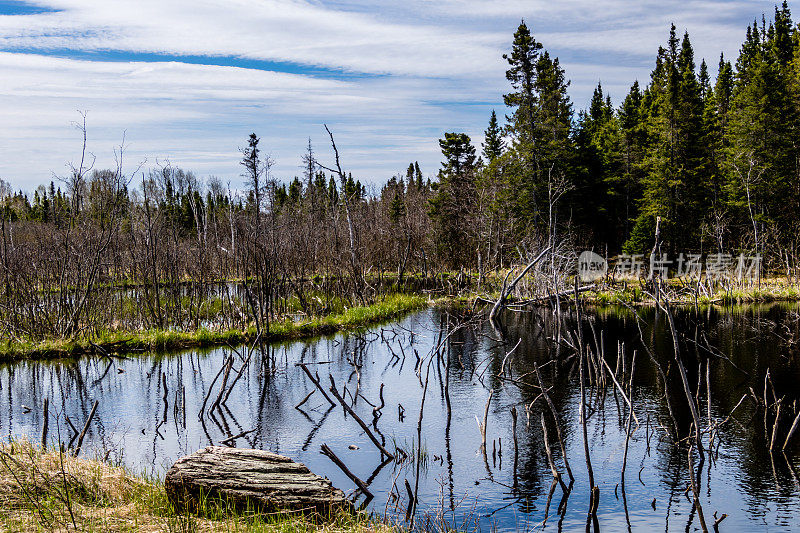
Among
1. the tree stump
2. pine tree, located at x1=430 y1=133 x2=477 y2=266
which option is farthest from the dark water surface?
pine tree, located at x1=430 y1=133 x2=477 y2=266

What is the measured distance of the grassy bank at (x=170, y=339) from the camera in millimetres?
19875

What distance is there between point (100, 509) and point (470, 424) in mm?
7450

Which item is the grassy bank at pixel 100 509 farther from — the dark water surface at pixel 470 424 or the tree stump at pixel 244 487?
the dark water surface at pixel 470 424

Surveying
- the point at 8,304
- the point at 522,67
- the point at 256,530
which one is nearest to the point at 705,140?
the point at 522,67

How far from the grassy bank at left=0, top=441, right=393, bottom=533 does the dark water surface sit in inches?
55.2

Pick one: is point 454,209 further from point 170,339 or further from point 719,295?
point 170,339

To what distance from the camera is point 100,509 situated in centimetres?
756

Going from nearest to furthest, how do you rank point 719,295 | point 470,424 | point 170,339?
point 470,424, point 170,339, point 719,295

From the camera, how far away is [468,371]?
18.1 meters

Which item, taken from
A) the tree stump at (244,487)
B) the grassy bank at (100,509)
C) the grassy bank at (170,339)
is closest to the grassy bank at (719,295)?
the grassy bank at (170,339)

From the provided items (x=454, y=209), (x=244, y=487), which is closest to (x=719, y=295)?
(x=454, y=209)

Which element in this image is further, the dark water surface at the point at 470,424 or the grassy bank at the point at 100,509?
the dark water surface at the point at 470,424

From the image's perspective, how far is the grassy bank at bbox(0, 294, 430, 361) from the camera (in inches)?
782

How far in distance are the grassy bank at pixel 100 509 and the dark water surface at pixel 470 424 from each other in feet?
4.60
